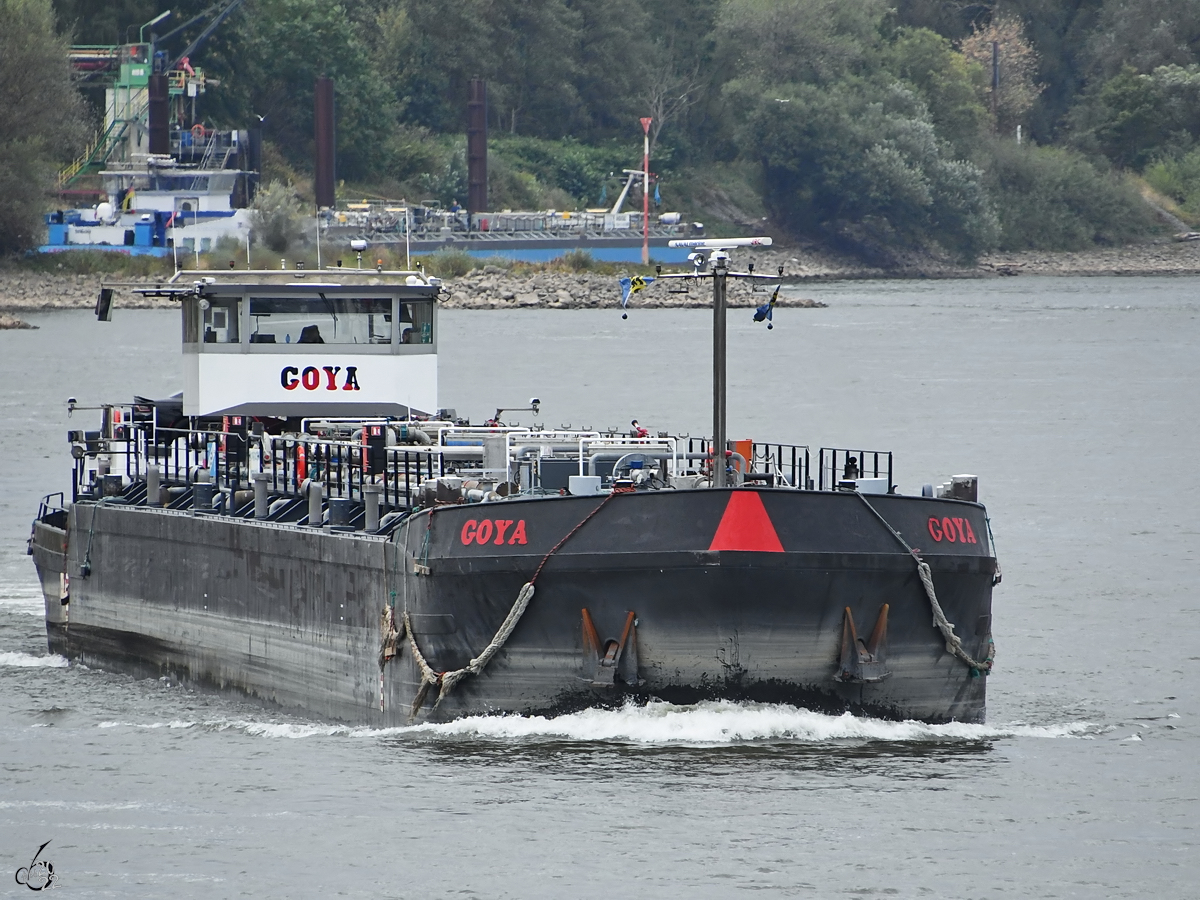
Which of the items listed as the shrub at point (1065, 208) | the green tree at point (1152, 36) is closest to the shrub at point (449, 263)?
the shrub at point (1065, 208)

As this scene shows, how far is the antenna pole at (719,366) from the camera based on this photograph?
19.9 m

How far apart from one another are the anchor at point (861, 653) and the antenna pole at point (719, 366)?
1.75m

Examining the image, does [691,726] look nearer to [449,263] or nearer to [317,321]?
[317,321]

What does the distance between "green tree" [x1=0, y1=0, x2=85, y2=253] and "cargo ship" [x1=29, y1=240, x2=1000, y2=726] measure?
329 feet

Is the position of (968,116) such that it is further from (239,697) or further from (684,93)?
(239,697)

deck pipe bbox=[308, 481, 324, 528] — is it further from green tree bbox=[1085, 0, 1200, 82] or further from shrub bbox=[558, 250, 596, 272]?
green tree bbox=[1085, 0, 1200, 82]

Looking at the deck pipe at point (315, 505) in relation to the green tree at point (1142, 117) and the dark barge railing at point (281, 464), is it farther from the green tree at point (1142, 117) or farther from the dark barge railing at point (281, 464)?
the green tree at point (1142, 117)

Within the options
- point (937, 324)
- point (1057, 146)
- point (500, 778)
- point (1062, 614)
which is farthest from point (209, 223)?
point (500, 778)

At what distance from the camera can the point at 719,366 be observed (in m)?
20.0

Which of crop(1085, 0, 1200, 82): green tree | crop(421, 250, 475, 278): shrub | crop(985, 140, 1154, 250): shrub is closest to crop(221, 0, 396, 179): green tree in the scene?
crop(421, 250, 475, 278): shrub

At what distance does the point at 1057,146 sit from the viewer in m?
185

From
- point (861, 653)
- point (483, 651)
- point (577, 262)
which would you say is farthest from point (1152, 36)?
point (483, 651)

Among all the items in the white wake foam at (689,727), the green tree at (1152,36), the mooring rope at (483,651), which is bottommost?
the white wake foam at (689,727)

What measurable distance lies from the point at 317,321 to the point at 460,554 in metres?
8.30
